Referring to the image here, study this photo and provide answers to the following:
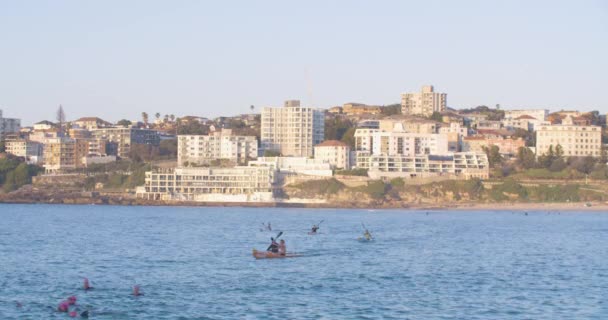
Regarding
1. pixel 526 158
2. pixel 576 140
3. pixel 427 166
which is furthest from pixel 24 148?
pixel 576 140

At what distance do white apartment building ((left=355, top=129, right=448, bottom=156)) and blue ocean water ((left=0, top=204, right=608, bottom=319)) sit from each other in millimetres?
70181

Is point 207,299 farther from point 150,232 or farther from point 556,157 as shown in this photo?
point 556,157

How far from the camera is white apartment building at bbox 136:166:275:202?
140 metres

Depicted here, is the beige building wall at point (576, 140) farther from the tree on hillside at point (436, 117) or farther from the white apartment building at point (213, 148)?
the white apartment building at point (213, 148)

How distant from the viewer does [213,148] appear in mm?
164875

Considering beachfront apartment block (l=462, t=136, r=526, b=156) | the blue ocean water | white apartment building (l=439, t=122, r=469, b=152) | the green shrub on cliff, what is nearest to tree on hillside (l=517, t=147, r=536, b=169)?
beachfront apartment block (l=462, t=136, r=526, b=156)

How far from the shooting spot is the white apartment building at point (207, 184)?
5522 inches

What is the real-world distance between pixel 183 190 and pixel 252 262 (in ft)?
304

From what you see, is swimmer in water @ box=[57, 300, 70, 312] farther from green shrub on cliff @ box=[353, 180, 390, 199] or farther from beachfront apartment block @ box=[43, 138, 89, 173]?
beachfront apartment block @ box=[43, 138, 89, 173]

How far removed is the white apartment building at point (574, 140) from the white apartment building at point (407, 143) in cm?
1488

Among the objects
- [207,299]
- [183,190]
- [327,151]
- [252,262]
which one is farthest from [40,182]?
[207,299]

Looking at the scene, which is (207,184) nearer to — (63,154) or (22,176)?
(22,176)

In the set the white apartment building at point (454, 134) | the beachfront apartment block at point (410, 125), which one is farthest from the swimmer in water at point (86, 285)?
the beachfront apartment block at point (410, 125)

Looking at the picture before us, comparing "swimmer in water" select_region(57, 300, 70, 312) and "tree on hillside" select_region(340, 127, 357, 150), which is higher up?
"tree on hillside" select_region(340, 127, 357, 150)
